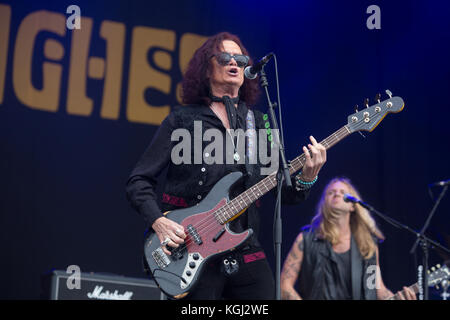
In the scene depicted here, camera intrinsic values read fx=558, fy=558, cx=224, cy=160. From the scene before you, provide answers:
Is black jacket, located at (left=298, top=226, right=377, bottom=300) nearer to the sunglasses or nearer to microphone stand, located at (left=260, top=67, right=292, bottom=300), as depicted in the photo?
the sunglasses

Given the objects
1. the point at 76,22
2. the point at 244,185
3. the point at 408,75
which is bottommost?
the point at 244,185

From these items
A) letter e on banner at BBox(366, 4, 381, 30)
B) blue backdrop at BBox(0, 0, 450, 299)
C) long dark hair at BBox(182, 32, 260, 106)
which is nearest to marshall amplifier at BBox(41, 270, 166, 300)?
blue backdrop at BBox(0, 0, 450, 299)

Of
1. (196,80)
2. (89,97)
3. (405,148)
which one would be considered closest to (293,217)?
(405,148)

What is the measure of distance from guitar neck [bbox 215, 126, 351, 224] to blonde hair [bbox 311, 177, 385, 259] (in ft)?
7.46

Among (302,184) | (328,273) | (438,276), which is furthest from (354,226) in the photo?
(302,184)

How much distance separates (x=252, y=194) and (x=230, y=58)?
83cm

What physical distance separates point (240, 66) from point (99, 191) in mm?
2482

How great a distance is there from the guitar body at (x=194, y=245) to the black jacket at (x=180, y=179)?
7 cm

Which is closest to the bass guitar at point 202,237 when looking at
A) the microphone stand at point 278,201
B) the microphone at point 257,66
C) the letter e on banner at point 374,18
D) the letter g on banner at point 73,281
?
the microphone stand at point 278,201

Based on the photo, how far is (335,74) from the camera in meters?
5.88

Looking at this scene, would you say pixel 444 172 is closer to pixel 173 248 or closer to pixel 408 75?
pixel 408 75

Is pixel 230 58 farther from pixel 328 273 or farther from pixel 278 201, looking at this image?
pixel 328 273

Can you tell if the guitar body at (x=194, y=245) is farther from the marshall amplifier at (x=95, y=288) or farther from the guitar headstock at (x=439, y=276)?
the guitar headstock at (x=439, y=276)

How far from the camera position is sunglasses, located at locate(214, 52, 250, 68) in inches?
127
